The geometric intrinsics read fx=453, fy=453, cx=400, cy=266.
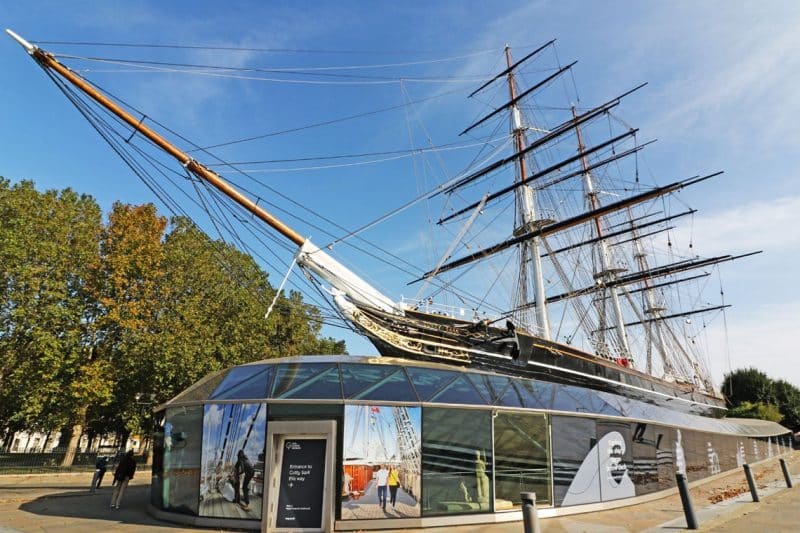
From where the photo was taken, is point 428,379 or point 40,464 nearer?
point 428,379

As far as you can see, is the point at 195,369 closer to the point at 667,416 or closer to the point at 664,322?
the point at 667,416

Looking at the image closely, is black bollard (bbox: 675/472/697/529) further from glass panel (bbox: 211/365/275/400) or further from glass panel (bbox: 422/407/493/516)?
glass panel (bbox: 211/365/275/400)

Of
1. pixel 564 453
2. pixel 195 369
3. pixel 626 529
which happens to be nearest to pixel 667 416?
pixel 564 453

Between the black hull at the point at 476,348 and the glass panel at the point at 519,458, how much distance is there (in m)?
7.84

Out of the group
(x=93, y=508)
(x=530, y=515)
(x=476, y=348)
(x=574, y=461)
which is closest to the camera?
(x=530, y=515)

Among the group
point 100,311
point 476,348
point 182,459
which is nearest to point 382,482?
point 182,459

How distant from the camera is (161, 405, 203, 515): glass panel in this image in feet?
33.1

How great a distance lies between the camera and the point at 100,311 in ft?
82.2

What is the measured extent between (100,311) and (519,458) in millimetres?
24116

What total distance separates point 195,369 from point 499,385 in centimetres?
2059

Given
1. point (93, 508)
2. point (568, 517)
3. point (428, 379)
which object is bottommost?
point (568, 517)

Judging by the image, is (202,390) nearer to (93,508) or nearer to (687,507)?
(93,508)

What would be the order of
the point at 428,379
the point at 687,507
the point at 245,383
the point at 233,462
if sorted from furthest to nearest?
the point at 428,379, the point at 245,383, the point at 233,462, the point at 687,507

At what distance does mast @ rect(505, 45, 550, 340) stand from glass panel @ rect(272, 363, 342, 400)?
22132mm
